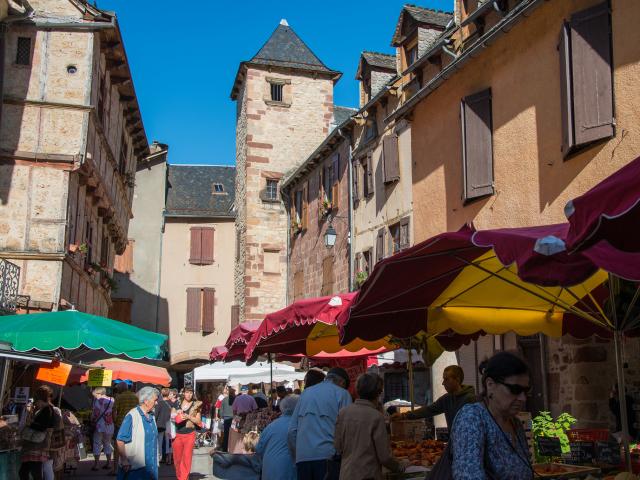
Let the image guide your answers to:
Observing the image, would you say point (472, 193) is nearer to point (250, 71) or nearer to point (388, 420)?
point (388, 420)

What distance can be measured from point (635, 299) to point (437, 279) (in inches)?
67.1

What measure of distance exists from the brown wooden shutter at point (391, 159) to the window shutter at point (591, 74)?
8624mm

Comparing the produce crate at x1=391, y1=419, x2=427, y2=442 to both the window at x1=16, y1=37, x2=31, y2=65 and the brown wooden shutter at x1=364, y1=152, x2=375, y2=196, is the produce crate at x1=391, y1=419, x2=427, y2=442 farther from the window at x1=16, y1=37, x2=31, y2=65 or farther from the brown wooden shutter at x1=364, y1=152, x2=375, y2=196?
the window at x1=16, y1=37, x2=31, y2=65

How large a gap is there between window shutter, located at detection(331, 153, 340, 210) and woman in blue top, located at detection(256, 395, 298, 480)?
1731cm

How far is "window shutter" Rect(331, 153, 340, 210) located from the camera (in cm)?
2464

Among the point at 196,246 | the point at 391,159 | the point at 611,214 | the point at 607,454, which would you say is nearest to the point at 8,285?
the point at 391,159

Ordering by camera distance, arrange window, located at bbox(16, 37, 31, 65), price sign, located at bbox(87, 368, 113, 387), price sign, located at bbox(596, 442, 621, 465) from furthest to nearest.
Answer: window, located at bbox(16, 37, 31, 65)
price sign, located at bbox(87, 368, 113, 387)
price sign, located at bbox(596, 442, 621, 465)

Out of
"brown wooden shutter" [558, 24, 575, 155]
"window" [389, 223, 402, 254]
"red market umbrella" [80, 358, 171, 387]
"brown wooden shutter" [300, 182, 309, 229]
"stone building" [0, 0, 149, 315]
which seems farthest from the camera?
"brown wooden shutter" [300, 182, 309, 229]

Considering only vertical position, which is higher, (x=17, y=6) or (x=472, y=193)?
(x=17, y=6)

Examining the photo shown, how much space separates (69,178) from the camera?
17.6 metres

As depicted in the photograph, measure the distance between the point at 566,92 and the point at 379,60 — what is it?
12.4 meters

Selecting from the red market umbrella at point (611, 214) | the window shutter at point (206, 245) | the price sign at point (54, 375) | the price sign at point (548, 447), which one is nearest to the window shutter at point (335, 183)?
the price sign at point (54, 375)

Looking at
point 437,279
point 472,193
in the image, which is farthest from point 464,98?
point 437,279

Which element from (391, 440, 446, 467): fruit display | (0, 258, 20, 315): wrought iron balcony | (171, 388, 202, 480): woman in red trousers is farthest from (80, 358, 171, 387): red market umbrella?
(391, 440, 446, 467): fruit display
